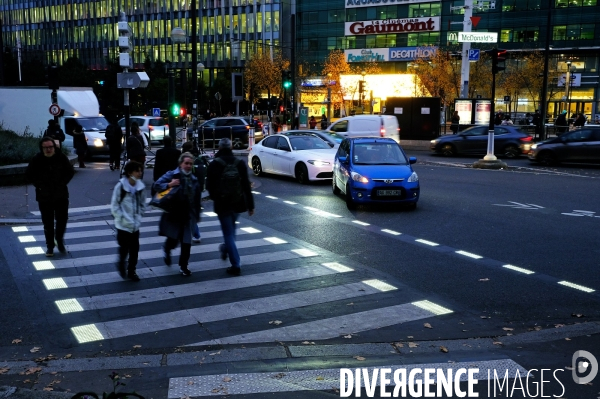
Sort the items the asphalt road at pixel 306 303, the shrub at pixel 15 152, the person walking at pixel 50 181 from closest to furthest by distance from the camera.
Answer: the asphalt road at pixel 306 303 < the person walking at pixel 50 181 < the shrub at pixel 15 152

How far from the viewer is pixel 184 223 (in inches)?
361

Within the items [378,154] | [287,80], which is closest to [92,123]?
[287,80]

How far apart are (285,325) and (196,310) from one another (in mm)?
1194

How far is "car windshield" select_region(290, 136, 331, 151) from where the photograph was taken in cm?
2058

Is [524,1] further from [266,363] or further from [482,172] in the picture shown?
[266,363]

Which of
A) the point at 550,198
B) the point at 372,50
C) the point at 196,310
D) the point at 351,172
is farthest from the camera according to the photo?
the point at 372,50

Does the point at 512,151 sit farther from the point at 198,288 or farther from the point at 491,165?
the point at 198,288

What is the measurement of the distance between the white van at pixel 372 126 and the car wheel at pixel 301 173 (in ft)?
26.4

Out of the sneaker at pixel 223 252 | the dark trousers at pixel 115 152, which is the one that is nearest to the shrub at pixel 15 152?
the dark trousers at pixel 115 152

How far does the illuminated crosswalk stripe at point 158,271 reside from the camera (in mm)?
8930

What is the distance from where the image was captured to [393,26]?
7925 centimetres

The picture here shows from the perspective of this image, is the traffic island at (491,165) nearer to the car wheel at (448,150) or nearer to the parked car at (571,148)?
the parked car at (571,148)

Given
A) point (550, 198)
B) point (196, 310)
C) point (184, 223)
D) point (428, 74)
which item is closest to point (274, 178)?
point (550, 198)

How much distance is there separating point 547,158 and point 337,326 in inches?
840
